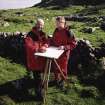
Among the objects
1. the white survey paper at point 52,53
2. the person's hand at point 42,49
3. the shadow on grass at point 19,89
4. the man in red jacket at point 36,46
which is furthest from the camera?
the shadow on grass at point 19,89

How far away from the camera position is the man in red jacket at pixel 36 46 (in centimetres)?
1884

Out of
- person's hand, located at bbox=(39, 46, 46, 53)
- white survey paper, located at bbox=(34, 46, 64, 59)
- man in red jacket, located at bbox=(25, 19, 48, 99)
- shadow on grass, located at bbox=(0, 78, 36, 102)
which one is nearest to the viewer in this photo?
white survey paper, located at bbox=(34, 46, 64, 59)

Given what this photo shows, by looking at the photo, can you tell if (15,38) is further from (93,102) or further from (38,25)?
(93,102)

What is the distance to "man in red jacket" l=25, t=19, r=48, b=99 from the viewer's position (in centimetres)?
1884

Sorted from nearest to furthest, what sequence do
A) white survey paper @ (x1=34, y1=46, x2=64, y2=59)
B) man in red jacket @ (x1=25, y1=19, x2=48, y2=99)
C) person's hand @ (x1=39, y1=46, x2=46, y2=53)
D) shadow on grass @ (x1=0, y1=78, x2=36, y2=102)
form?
white survey paper @ (x1=34, y1=46, x2=64, y2=59) < person's hand @ (x1=39, y1=46, x2=46, y2=53) < man in red jacket @ (x1=25, y1=19, x2=48, y2=99) < shadow on grass @ (x1=0, y1=78, x2=36, y2=102)


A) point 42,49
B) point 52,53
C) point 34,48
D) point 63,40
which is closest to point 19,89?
point 34,48

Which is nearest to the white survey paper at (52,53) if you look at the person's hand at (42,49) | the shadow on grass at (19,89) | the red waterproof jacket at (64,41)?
the person's hand at (42,49)

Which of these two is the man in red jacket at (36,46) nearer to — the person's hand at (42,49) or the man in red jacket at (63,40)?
the person's hand at (42,49)

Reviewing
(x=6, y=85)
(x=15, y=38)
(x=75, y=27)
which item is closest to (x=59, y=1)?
(x=75, y=27)

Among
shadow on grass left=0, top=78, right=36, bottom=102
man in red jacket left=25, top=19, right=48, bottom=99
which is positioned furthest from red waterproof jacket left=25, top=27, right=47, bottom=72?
shadow on grass left=0, top=78, right=36, bottom=102

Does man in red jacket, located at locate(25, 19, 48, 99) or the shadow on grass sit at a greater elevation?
man in red jacket, located at locate(25, 19, 48, 99)

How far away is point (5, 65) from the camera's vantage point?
23062mm

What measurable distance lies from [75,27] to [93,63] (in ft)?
33.8

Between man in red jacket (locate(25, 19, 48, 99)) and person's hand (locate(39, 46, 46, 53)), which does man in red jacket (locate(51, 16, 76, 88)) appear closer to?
man in red jacket (locate(25, 19, 48, 99))
